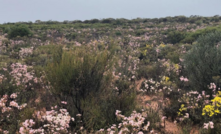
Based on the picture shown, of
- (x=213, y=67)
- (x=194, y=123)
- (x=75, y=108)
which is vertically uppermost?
(x=213, y=67)

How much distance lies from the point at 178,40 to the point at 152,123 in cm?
1467

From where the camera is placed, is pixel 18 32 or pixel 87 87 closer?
pixel 87 87

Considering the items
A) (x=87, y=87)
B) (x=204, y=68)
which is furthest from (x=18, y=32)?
(x=204, y=68)

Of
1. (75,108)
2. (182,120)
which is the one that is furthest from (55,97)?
(182,120)

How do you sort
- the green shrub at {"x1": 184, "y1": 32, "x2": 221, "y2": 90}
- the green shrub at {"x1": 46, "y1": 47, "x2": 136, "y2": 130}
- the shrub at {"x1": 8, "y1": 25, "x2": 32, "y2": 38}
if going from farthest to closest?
the shrub at {"x1": 8, "y1": 25, "x2": 32, "y2": 38}
the green shrub at {"x1": 184, "y1": 32, "x2": 221, "y2": 90}
the green shrub at {"x1": 46, "y1": 47, "x2": 136, "y2": 130}

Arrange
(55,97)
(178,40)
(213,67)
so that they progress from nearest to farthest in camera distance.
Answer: (55,97), (213,67), (178,40)

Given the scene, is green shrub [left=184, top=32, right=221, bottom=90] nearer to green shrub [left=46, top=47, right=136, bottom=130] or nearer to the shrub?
green shrub [left=46, top=47, right=136, bottom=130]

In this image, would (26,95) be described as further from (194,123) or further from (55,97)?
(194,123)

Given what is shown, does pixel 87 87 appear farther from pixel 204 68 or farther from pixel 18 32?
pixel 18 32

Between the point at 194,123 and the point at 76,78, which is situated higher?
the point at 76,78

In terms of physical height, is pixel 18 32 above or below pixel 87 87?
above

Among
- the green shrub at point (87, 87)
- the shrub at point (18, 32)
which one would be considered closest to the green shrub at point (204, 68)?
the green shrub at point (87, 87)

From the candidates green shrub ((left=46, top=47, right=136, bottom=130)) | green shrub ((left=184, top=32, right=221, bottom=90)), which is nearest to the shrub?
green shrub ((left=46, top=47, right=136, bottom=130))

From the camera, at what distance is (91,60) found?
197 inches
